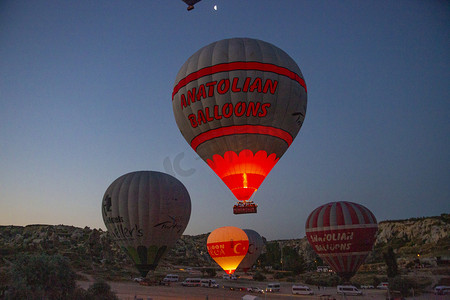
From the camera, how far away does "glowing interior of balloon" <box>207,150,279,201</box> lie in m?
22.0

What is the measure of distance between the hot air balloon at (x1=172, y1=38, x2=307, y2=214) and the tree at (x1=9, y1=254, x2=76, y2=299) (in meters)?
10.9

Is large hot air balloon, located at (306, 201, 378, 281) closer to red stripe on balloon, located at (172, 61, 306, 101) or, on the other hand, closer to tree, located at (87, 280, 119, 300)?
red stripe on balloon, located at (172, 61, 306, 101)

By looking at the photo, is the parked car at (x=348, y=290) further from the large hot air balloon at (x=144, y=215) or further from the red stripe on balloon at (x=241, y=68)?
the red stripe on balloon at (x=241, y=68)

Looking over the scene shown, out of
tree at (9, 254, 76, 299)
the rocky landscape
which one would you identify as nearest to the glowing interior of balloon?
tree at (9, 254, 76, 299)

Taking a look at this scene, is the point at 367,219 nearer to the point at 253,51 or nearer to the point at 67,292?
the point at 253,51

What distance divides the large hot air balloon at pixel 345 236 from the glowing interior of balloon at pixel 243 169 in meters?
12.3

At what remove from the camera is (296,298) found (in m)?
30.7

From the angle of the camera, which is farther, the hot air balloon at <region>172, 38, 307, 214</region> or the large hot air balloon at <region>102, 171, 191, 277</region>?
the large hot air balloon at <region>102, 171, 191, 277</region>

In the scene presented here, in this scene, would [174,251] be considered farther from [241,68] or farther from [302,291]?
[241,68]

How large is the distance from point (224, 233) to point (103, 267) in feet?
69.8

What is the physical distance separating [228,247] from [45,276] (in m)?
27.2

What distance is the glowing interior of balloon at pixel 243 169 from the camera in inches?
867

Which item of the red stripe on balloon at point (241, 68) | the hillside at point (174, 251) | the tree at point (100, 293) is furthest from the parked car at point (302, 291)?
the hillside at point (174, 251)

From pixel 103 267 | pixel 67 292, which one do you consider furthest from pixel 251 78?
pixel 103 267
